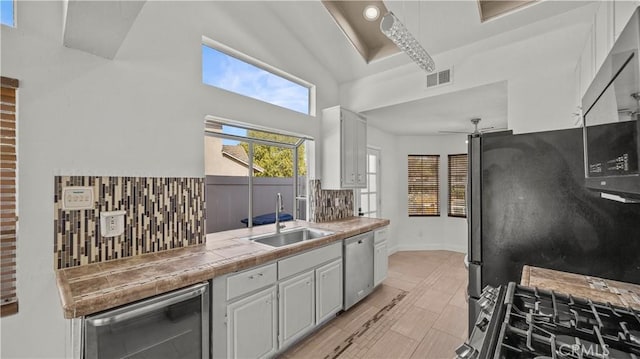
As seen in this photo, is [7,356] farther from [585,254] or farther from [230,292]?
[585,254]

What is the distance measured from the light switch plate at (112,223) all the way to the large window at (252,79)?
1.29m

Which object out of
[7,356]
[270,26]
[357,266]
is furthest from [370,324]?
[270,26]

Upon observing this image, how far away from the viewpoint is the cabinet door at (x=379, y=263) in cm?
336

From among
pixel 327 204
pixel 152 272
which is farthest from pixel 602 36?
pixel 152 272

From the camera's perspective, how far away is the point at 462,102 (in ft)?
10.7

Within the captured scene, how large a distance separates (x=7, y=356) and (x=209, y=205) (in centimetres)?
152

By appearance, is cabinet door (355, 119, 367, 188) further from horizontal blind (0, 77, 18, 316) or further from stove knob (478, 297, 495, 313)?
horizontal blind (0, 77, 18, 316)

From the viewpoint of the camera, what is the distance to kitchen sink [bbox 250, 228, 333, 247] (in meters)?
2.61

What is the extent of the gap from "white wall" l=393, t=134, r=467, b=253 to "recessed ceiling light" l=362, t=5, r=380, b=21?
2988 mm

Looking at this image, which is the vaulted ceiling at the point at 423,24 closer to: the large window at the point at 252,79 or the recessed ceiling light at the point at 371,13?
the recessed ceiling light at the point at 371,13

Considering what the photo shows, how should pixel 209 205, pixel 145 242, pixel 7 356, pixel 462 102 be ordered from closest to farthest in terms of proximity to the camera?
pixel 7 356 → pixel 145 242 → pixel 209 205 → pixel 462 102

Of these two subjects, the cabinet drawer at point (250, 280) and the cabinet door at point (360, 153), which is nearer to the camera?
the cabinet drawer at point (250, 280)

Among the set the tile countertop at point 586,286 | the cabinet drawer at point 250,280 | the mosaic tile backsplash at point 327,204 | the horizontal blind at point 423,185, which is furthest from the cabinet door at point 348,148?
the horizontal blind at point 423,185

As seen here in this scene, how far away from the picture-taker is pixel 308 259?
93.1 inches
